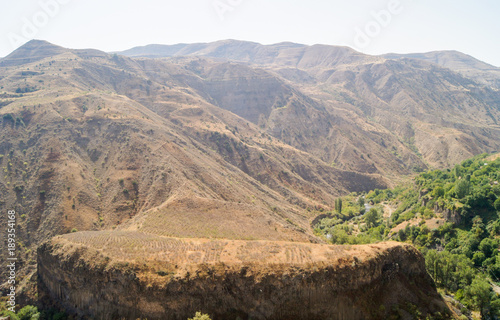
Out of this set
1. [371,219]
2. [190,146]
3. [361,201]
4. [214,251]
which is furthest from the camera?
[361,201]

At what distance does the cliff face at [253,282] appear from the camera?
1179 inches

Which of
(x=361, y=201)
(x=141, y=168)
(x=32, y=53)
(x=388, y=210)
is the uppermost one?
(x=32, y=53)

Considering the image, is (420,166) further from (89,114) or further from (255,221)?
(89,114)


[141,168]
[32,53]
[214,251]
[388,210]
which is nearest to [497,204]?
[388,210]

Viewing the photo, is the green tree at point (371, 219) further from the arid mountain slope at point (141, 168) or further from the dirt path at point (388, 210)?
the arid mountain slope at point (141, 168)

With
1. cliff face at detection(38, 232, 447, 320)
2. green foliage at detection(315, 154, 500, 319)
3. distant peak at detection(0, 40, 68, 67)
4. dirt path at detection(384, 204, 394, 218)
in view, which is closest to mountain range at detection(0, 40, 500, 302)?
distant peak at detection(0, 40, 68, 67)

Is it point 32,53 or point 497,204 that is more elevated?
point 32,53

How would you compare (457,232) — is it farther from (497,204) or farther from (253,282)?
(253,282)

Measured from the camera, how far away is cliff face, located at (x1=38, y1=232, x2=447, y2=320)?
30.0 meters

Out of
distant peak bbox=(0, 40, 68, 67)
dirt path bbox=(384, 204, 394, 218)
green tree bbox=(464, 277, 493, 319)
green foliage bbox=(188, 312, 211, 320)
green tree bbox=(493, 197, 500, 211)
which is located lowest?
dirt path bbox=(384, 204, 394, 218)

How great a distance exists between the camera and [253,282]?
99.3ft

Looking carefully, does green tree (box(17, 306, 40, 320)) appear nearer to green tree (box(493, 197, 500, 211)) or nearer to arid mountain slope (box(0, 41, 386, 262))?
arid mountain slope (box(0, 41, 386, 262))

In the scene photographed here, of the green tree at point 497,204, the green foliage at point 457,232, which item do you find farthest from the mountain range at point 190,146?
the green tree at point 497,204

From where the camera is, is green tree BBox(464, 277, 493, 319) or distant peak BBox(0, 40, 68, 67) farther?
distant peak BBox(0, 40, 68, 67)
